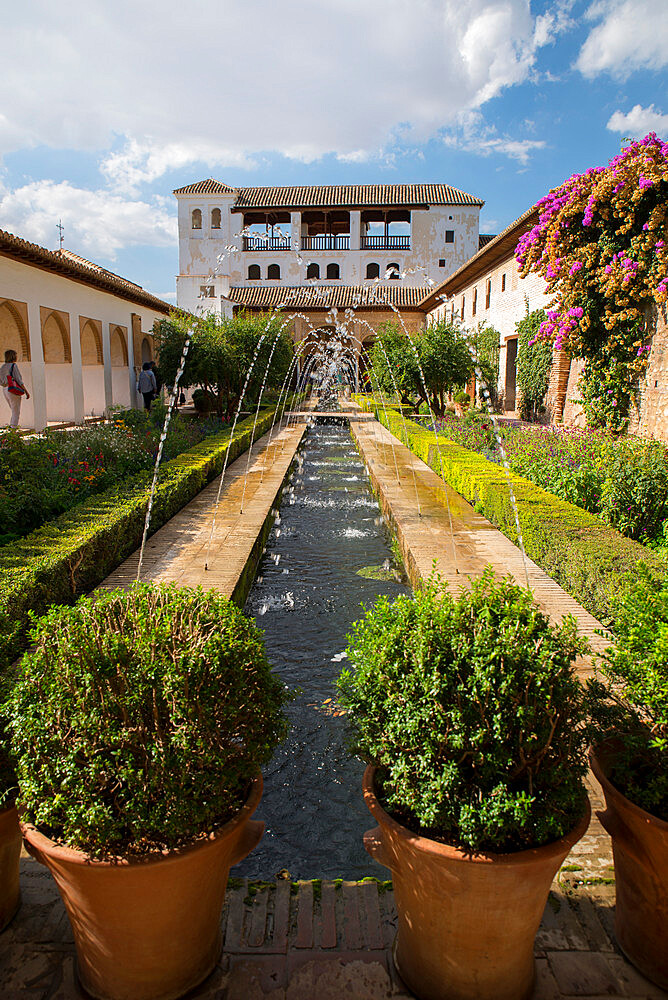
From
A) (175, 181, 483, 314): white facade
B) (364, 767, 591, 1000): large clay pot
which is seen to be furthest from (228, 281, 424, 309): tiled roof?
(364, 767, 591, 1000): large clay pot

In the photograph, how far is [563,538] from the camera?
493 centimetres

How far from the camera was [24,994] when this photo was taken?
1539 millimetres

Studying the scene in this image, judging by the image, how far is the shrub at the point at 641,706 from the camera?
5.22 feet

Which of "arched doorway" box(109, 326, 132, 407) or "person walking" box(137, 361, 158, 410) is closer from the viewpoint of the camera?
"person walking" box(137, 361, 158, 410)

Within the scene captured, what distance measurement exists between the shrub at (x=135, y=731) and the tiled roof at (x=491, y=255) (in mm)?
12697

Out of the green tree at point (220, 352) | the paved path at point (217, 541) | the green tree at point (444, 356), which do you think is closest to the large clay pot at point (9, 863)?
the paved path at point (217, 541)

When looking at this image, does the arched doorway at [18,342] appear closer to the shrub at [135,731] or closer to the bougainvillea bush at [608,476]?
the bougainvillea bush at [608,476]

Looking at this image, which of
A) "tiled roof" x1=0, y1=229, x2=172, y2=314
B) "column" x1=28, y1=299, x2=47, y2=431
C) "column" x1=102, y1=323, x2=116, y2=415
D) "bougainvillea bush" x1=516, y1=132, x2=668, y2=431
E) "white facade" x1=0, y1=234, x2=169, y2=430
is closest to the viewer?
"bougainvillea bush" x1=516, y1=132, x2=668, y2=431

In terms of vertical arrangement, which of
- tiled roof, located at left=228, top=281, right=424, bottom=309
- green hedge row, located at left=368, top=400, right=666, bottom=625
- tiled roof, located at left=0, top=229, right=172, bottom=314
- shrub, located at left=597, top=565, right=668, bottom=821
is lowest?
green hedge row, located at left=368, top=400, right=666, bottom=625

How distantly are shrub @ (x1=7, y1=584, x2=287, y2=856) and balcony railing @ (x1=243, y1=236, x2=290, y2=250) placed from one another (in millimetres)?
41188

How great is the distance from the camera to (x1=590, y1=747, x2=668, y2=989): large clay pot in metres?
1.57

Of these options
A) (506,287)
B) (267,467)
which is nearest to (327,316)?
(506,287)

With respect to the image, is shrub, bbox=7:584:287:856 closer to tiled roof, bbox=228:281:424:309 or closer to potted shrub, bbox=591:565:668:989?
potted shrub, bbox=591:565:668:989

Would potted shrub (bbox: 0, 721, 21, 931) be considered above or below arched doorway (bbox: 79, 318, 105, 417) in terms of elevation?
below
